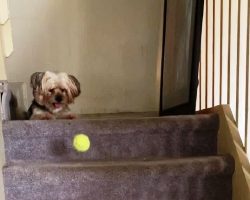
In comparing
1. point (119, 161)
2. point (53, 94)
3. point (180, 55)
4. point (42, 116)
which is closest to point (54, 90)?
point (53, 94)

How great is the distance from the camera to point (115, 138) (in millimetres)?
1735

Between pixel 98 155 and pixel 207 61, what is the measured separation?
84 centimetres

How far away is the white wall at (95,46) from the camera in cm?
284

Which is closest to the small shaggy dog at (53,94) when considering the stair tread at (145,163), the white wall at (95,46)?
the white wall at (95,46)

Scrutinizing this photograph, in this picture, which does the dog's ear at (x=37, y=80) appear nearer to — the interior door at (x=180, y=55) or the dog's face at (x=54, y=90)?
the dog's face at (x=54, y=90)

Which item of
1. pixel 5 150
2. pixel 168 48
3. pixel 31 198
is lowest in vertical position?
pixel 31 198

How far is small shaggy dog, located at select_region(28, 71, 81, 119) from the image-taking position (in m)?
2.35

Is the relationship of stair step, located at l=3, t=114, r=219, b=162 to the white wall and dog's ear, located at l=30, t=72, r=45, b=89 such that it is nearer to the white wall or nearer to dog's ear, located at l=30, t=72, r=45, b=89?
dog's ear, located at l=30, t=72, r=45, b=89

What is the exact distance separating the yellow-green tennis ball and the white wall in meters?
1.26

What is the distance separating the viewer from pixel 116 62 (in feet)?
9.61

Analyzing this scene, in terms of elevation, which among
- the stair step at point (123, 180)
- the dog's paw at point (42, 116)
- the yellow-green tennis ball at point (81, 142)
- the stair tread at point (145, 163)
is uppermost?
the dog's paw at point (42, 116)

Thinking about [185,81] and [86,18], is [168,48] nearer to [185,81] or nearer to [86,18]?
[185,81]

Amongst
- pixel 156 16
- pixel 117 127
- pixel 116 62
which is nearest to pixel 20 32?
pixel 116 62

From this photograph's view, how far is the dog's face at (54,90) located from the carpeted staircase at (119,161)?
2.24ft
